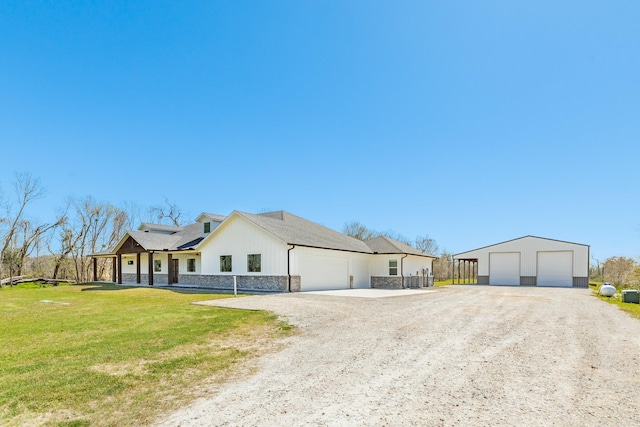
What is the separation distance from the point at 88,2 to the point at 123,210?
108 ft

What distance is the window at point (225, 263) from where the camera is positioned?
73.7ft

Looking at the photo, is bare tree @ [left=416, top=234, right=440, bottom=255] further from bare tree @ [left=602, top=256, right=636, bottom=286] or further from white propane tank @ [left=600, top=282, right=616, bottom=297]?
white propane tank @ [left=600, top=282, right=616, bottom=297]

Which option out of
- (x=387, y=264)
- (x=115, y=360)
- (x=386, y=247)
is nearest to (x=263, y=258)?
(x=387, y=264)

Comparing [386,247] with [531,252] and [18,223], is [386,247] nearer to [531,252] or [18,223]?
[531,252]

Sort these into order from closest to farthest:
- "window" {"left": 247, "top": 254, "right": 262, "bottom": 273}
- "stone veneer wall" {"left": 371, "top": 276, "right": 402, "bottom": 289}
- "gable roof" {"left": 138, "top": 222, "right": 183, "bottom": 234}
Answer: "window" {"left": 247, "top": 254, "right": 262, "bottom": 273}, "stone veneer wall" {"left": 371, "top": 276, "right": 402, "bottom": 289}, "gable roof" {"left": 138, "top": 222, "right": 183, "bottom": 234}

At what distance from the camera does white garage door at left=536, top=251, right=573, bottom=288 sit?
1224 inches

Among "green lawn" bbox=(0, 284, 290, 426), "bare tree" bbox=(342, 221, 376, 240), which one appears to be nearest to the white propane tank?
"green lawn" bbox=(0, 284, 290, 426)

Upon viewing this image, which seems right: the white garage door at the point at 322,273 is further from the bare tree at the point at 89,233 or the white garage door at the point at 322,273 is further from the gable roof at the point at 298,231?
the bare tree at the point at 89,233

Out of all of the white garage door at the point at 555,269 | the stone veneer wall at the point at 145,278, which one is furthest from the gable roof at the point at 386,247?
the stone veneer wall at the point at 145,278

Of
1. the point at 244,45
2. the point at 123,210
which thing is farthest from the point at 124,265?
the point at 244,45

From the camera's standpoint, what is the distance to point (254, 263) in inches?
837

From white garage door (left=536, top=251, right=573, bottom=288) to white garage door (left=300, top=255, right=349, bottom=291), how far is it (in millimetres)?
18971

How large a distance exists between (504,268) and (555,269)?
398 centimetres

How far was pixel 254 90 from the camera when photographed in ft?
63.9
